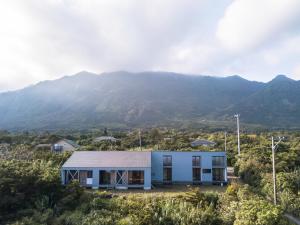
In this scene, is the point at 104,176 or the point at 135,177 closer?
the point at 135,177

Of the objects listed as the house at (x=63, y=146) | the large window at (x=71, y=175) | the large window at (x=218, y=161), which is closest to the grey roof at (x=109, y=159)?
the large window at (x=71, y=175)

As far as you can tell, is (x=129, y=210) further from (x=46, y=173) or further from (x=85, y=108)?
(x=85, y=108)

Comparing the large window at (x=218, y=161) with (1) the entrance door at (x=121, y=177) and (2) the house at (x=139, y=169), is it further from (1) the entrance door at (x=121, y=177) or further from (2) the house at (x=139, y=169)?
(1) the entrance door at (x=121, y=177)

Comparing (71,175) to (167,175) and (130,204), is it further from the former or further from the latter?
(130,204)

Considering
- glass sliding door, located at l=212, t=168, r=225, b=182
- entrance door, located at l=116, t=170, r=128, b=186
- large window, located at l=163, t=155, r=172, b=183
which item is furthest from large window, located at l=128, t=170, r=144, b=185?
glass sliding door, located at l=212, t=168, r=225, b=182

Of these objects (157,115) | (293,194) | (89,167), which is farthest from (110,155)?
(157,115)

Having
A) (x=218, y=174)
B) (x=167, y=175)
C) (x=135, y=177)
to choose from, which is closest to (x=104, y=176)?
(x=135, y=177)

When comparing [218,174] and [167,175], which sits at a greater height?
[218,174]
